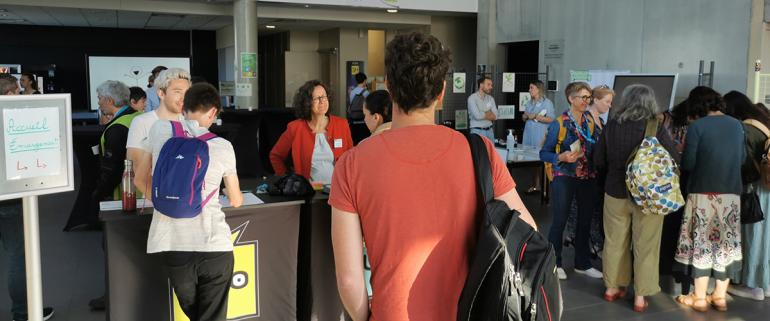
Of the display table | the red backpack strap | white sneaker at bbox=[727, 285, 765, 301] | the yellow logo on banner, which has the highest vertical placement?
the red backpack strap

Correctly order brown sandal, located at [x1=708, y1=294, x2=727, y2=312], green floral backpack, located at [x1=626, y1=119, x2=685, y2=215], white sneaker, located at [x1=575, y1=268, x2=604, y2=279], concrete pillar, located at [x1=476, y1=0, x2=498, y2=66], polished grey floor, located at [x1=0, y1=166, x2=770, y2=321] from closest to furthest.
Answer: green floral backpack, located at [x1=626, y1=119, x2=685, y2=215] → polished grey floor, located at [x1=0, y1=166, x2=770, y2=321] → brown sandal, located at [x1=708, y1=294, x2=727, y2=312] → white sneaker, located at [x1=575, y1=268, x2=604, y2=279] → concrete pillar, located at [x1=476, y1=0, x2=498, y2=66]

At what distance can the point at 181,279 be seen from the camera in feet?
8.61

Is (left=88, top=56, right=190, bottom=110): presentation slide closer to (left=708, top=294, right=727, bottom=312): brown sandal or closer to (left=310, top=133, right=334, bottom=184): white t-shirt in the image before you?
(left=310, top=133, right=334, bottom=184): white t-shirt

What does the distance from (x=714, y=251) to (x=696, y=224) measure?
22 cm

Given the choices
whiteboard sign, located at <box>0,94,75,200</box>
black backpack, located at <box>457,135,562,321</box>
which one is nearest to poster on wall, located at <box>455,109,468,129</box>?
whiteboard sign, located at <box>0,94,75,200</box>

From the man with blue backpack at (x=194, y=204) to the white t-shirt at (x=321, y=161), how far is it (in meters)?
1.14

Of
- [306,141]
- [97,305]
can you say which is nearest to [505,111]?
[306,141]

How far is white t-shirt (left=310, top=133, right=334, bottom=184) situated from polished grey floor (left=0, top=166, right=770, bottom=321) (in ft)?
5.44

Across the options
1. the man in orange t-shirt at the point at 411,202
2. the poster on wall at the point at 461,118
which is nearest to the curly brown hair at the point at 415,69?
the man in orange t-shirt at the point at 411,202

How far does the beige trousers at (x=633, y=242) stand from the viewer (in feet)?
12.8

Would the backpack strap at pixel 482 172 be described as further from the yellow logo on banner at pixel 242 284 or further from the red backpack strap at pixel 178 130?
the yellow logo on banner at pixel 242 284

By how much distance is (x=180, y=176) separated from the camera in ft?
8.16

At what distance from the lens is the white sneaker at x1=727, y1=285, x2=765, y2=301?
4.30 meters

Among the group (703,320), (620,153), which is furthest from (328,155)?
(703,320)
